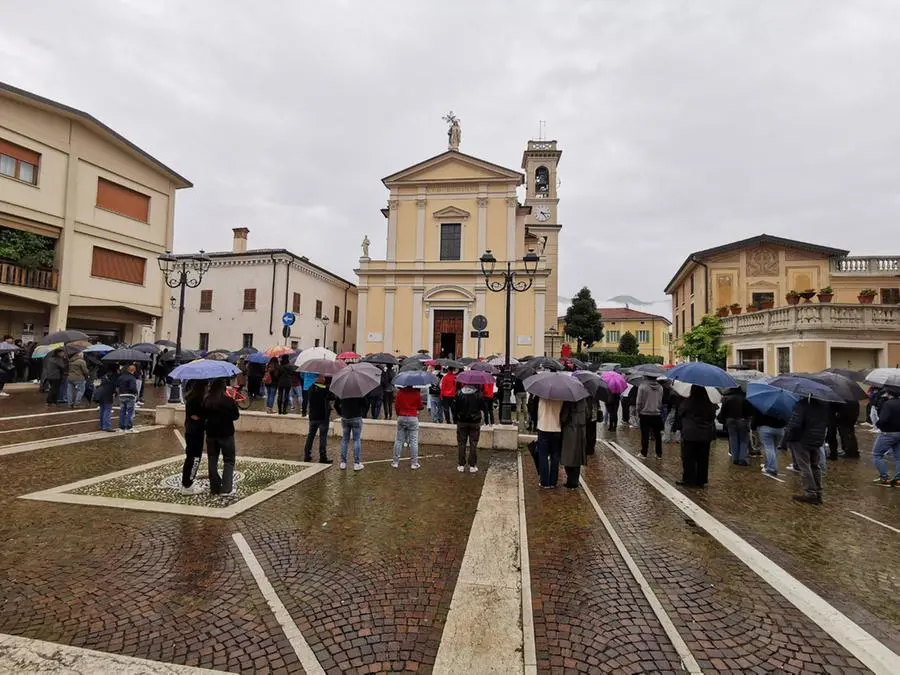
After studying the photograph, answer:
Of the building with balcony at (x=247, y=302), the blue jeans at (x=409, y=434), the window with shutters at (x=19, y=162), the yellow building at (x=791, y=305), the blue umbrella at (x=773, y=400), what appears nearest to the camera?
the blue umbrella at (x=773, y=400)

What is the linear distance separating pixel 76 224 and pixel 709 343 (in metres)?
31.4

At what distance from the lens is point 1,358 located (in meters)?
14.4

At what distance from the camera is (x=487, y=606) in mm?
3447

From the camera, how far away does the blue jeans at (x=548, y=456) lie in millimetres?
6719

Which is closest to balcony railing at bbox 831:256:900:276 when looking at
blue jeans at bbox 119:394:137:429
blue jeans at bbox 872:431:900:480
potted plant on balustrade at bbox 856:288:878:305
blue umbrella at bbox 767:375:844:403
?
potted plant on balustrade at bbox 856:288:878:305

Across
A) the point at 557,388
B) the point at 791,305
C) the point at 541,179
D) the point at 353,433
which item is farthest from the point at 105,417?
the point at 541,179

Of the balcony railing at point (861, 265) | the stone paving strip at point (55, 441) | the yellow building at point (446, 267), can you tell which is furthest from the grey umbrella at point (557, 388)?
the balcony railing at point (861, 265)

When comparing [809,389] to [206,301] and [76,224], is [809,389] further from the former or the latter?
[206,301]

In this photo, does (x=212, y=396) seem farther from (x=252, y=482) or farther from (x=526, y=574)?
(x=526, y=574)

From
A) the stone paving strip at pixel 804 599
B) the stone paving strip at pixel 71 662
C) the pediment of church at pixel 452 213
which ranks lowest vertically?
the stone paving strip at pixel 71 662

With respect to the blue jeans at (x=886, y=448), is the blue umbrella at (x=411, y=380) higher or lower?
higher

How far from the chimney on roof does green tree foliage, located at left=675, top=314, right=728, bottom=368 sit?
30546mm

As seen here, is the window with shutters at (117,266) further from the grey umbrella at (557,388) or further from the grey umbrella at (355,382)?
the grey umbrella at (557,388)

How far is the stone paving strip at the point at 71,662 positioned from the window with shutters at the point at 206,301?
30024 mm
